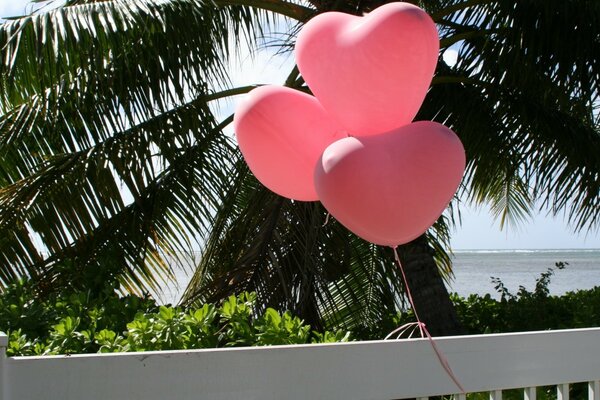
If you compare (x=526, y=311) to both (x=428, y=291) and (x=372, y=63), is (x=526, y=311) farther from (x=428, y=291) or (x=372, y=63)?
(x=372, y=63)

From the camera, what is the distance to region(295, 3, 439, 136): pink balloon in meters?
2.51

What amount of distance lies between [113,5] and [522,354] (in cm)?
282

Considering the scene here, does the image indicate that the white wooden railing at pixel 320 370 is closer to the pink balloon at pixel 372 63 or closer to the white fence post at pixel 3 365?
the white fence post at pixel 3 365

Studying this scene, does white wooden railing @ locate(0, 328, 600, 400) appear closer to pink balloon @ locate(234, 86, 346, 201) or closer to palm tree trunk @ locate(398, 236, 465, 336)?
pink balloon @ locate(234, 86, 346, 201)

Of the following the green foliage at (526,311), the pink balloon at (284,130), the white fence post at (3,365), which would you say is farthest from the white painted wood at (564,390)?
the green foliage at (526,311)

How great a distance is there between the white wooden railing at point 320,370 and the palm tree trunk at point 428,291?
2578mm

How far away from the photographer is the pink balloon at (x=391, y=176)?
243 centimetres

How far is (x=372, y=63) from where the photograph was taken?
254 cm

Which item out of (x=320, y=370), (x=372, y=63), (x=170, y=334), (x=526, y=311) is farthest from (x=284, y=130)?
(x=526, y=311)

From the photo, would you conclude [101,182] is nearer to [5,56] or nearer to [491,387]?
[5,56]

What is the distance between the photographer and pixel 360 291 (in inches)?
255

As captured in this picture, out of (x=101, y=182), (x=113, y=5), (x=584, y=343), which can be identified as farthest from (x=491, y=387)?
(x=101, y=182)

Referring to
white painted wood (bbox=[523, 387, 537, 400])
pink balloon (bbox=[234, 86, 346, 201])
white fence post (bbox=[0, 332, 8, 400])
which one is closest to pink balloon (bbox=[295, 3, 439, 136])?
pink balloon (bbox=[234, 86, 346, 201])

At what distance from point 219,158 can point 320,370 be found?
12.8 feet
